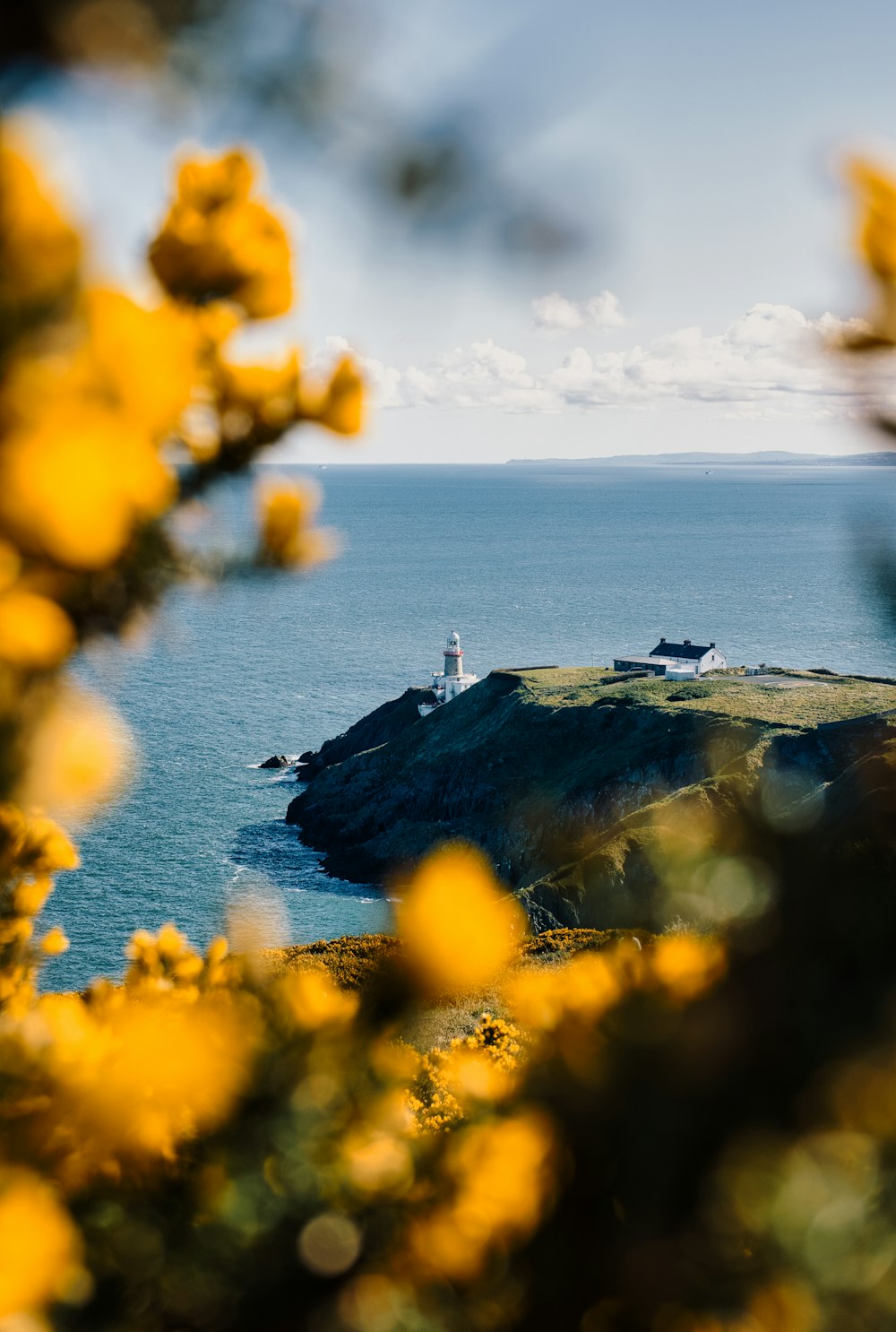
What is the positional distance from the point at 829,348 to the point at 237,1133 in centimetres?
191

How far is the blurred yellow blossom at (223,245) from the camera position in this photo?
56.8 inches

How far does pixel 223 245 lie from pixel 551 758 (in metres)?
49.4

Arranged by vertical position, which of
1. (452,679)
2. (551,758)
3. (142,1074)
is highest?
(142,1074)

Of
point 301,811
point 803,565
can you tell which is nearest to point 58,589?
point 301,811

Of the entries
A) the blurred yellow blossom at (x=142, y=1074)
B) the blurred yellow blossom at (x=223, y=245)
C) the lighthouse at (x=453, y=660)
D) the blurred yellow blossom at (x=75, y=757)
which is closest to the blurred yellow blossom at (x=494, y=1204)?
the blurred yellow blossom at (x=142, y=1074)

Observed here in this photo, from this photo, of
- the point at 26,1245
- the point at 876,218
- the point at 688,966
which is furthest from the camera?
the point at 688,966

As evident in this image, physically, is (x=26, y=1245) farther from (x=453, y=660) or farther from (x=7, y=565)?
(x=453, y=660)

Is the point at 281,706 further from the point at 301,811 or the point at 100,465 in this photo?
the point at 100,465

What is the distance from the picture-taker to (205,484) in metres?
1.60

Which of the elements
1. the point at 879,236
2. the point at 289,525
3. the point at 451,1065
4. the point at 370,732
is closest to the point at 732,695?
the point at 370,732

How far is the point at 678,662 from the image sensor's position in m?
61.2

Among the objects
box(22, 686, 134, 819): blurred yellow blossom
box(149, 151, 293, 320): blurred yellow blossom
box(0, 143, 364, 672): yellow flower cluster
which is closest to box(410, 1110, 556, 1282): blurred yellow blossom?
box(22, 686, 134, 819): blurred yellow blossom

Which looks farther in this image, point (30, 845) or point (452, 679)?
point (452, 679)

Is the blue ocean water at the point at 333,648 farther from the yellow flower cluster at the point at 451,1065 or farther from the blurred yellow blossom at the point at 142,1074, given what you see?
the yellow flower cluster at the point at 451,1065
